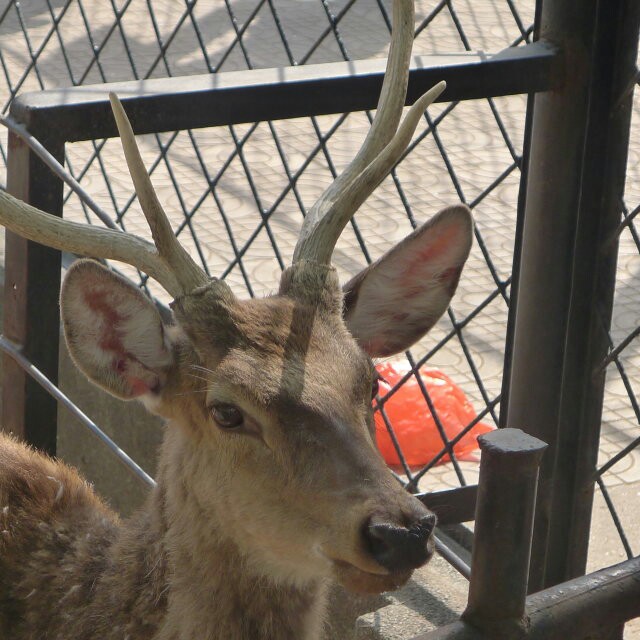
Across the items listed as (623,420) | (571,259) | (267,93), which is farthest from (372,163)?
(623,420)

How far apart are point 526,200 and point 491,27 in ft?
23.9

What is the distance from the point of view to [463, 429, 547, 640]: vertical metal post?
67.1 inches

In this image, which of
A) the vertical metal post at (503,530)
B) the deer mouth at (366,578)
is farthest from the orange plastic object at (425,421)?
the vertical metal post at (503,530)

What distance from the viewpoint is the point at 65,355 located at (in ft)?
15.3

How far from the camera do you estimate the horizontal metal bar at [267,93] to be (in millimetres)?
3051

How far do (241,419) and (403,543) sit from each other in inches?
20.7

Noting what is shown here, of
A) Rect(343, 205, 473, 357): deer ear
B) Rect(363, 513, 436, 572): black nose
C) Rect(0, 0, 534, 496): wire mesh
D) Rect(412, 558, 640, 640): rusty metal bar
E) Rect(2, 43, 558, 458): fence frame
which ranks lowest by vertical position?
Rect(412, 558, 640, 640): rusty metal bar

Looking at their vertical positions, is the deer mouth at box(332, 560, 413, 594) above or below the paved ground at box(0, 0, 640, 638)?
below

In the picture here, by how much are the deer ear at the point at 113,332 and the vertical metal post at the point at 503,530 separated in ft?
3.90

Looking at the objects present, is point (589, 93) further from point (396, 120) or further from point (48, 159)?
point (48, 159)

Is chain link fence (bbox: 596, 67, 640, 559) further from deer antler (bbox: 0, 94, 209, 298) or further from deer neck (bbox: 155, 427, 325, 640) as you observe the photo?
deer antler (bbox: 0, 94, 209, 298)

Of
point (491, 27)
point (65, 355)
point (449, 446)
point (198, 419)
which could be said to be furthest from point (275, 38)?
point (198, 419)

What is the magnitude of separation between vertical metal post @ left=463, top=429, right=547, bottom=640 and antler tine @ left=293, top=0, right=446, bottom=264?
1.17 meters

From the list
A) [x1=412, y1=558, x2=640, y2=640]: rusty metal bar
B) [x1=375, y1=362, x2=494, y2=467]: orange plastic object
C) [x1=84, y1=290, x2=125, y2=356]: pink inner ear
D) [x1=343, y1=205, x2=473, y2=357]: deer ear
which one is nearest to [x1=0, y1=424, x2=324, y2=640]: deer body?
[x1=84, y1=290, x2=125, y2=356]: pink inner ear
